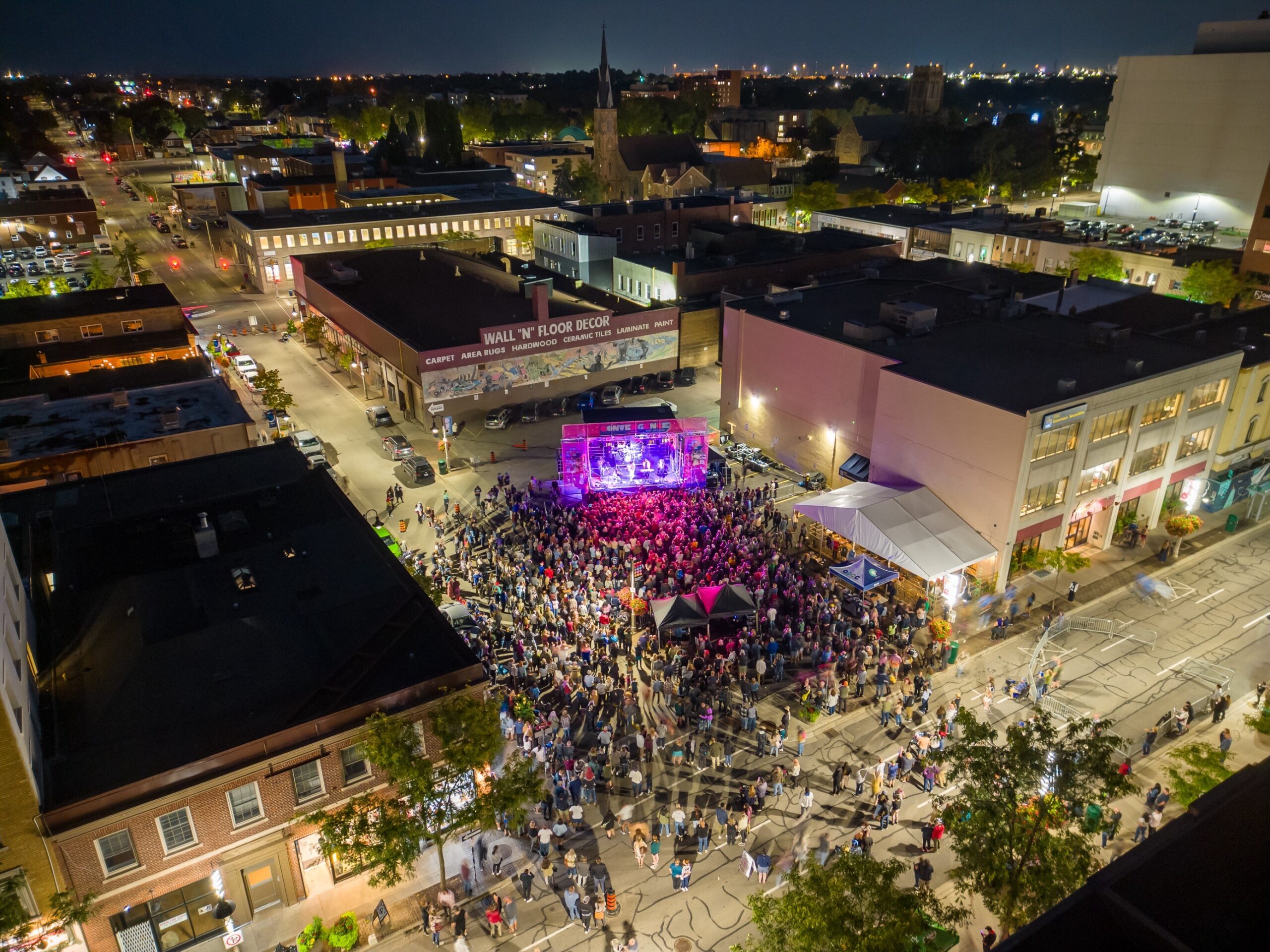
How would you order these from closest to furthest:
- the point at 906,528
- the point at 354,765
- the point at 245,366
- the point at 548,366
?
the point at 354,765, the point at 906,528, the point at 548,366, the point at 245,366

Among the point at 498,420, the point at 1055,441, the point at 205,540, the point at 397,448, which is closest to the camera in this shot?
the point at 205,540

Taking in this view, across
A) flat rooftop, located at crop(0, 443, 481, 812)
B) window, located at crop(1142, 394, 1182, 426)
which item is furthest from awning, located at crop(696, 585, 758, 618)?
window, located at crop(1142, 394, 1182, 426)

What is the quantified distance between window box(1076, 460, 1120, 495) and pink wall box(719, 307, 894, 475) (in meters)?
8.72

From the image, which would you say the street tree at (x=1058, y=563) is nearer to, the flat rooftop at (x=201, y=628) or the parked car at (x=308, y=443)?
the flat rooftop at (x=201, y=628)

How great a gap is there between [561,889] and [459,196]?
89927mm

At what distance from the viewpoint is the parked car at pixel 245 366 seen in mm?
50750

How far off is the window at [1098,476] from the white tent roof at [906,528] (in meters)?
5.11

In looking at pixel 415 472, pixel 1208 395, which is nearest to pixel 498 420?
pixel 415 472

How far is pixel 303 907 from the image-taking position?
18625 millimetres

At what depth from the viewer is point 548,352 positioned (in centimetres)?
4903

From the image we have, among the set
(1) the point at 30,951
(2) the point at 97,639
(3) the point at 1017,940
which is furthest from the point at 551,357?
(3) the point at 1017,940

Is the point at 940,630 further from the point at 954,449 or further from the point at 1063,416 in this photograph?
the point at 1063,416

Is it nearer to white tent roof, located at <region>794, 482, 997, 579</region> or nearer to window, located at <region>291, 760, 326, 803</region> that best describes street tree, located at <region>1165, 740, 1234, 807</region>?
white tent roof, located at <region>794, 482, 997, 579</region>

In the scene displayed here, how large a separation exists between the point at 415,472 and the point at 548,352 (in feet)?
44.5
